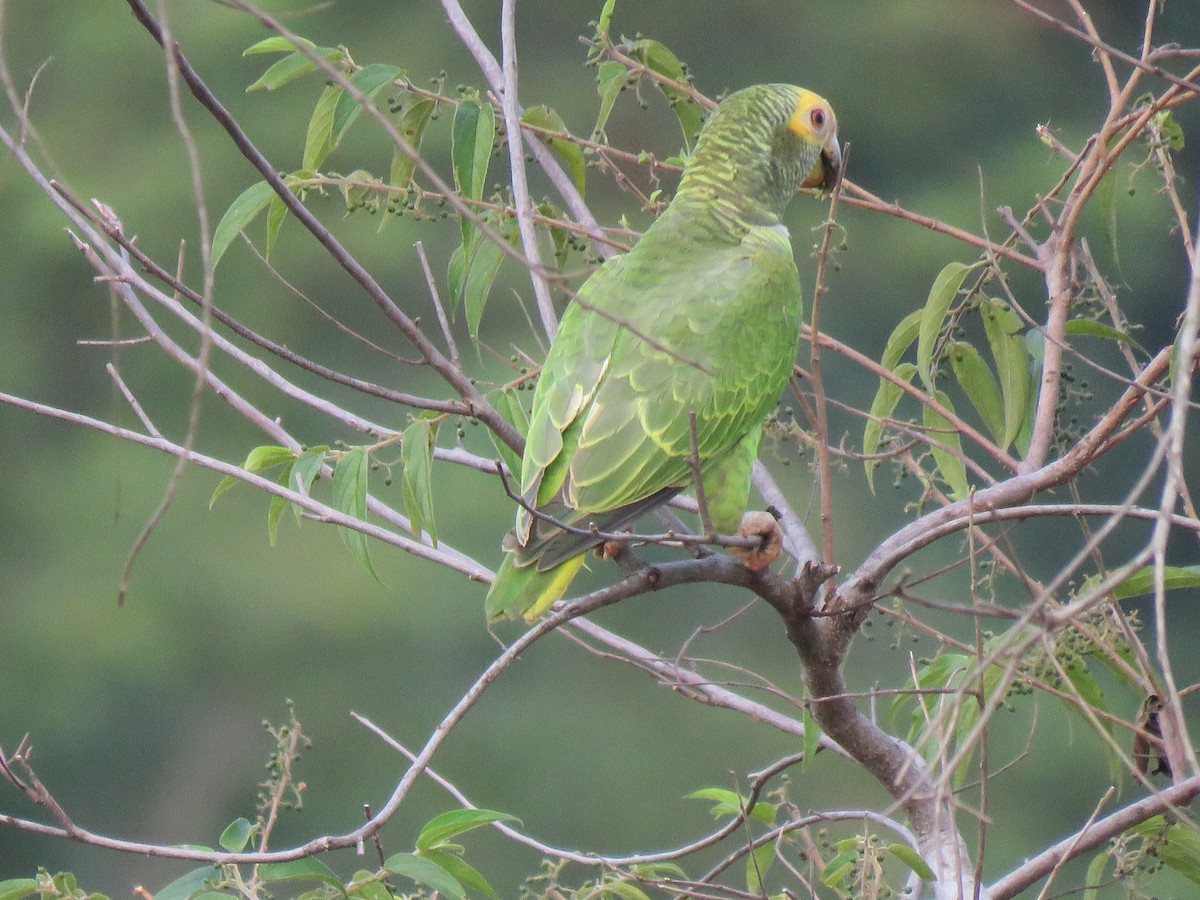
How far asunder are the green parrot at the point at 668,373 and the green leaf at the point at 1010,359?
0.79 ft

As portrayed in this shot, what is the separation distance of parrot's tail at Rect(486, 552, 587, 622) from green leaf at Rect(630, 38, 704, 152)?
645 millimetres

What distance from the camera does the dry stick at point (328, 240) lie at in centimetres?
86

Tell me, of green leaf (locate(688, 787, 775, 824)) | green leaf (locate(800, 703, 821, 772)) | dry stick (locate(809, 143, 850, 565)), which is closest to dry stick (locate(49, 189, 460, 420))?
dry stick (locate(809, 143, 850, 565))

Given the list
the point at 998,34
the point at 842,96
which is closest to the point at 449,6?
the point at 842,96

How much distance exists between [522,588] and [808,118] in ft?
2.90

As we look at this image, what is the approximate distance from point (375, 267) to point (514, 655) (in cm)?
490

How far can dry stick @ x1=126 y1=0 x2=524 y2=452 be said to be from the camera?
0.86 metres

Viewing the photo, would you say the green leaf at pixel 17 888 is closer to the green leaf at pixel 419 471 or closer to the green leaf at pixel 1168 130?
the green leaf at pixel 419 471

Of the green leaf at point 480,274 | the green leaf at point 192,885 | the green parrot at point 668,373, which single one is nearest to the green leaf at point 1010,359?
the green parrot at point 668,373

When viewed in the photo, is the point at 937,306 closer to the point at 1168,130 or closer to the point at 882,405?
the point at 882,405

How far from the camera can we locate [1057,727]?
16.9 feet

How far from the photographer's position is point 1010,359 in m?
1.50

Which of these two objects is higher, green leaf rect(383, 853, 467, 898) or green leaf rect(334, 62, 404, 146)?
green leaf rect(334, 62, 404, 146)

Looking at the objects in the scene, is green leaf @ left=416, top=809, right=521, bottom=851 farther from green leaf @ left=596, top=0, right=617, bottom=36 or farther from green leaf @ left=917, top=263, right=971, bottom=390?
green leaf @ left=596, top=0, right=617, bottom=36
